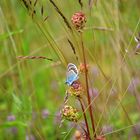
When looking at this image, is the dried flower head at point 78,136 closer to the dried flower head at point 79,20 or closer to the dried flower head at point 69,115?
the dried flower head at point 69,115

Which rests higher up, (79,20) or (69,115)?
(79,20)

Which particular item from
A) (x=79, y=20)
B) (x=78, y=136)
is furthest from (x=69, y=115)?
(x=79, y=20)

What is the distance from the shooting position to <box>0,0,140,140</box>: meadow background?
1129 millimetres

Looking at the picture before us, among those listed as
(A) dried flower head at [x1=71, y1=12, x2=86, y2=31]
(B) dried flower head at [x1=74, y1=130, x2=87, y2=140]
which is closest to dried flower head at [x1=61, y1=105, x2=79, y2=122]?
(B) dried flower head at [x1=74, y1=130, x2=87, y2=140]

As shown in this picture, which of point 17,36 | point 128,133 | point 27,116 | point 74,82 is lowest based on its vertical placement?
point 128,133

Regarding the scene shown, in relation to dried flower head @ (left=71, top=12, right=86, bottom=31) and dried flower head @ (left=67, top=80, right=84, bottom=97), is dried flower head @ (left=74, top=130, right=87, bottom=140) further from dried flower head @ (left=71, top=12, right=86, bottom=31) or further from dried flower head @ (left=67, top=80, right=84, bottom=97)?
dried flower head @ (left=71, top=12, right=86, bottom=31)

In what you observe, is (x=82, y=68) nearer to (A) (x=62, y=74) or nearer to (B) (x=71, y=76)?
(B) (x=71, y=76)

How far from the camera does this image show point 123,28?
170cm

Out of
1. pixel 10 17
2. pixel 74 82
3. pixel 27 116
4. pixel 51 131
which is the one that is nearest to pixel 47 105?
pixel 51 131

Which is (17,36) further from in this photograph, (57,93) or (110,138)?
(57,93)

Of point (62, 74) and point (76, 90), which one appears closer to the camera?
point (76, 90)

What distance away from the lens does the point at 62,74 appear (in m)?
2.44

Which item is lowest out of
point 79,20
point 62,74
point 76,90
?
point 62,74

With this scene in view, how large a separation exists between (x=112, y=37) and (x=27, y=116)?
0.35 m
